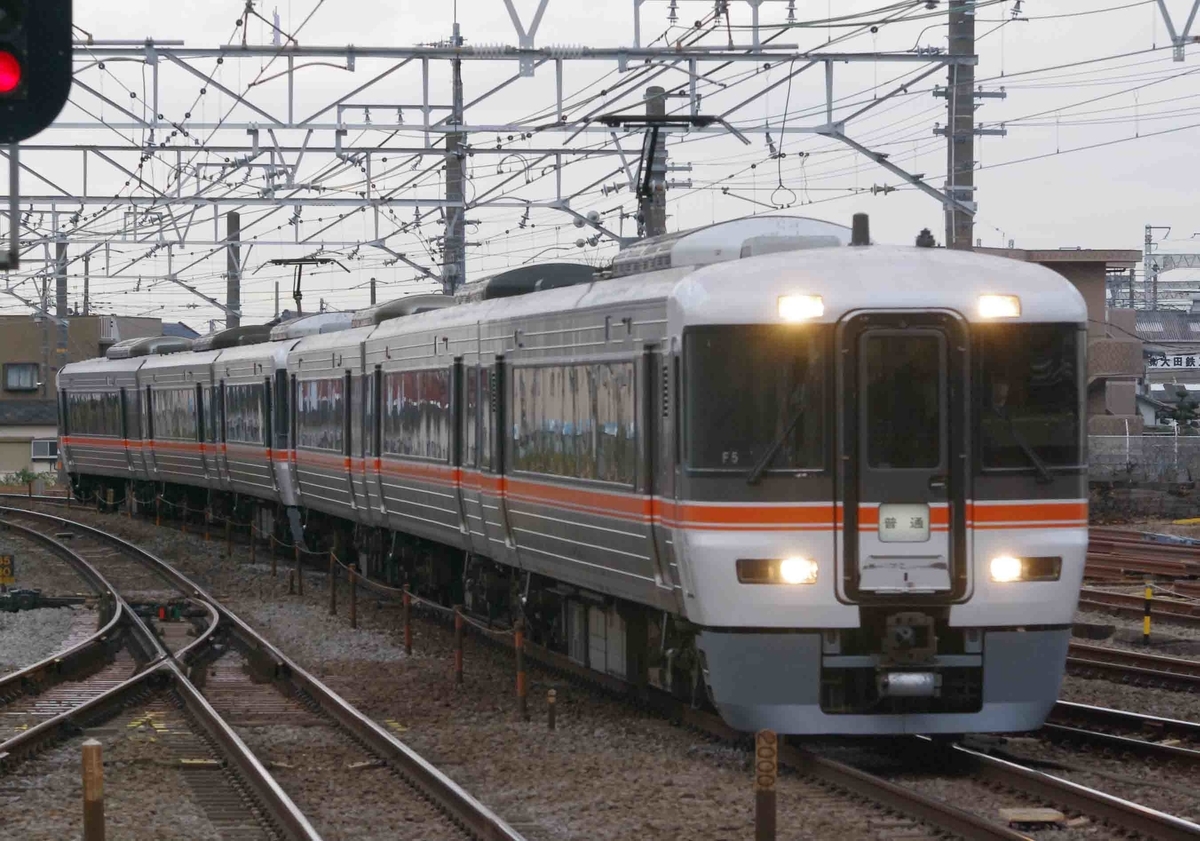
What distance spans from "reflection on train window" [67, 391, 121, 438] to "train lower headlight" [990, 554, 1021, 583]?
95.6 feet

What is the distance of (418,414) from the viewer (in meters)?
17.6

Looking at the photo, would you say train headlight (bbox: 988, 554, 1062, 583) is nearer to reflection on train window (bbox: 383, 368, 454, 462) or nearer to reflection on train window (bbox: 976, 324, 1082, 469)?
reflection on train window (bbox: 976, 324, 1082, 469)

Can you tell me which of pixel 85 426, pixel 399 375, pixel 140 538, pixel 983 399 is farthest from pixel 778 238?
pixel 85 426

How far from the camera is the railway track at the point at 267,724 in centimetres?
948

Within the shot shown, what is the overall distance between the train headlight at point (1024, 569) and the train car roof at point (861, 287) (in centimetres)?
125

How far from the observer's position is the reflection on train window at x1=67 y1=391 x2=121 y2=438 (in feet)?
122

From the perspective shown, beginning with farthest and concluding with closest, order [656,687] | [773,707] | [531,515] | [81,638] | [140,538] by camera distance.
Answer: [140,538] → [81,638] → [531,515] → [656,687] → [773,707]

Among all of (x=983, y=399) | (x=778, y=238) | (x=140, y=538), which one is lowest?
(x=140, y=538)

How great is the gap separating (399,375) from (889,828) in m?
10.6

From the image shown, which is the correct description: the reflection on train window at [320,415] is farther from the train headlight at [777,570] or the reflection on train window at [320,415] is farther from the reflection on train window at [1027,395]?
the reflection on train window at [1027,395]

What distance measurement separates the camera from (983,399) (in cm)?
998

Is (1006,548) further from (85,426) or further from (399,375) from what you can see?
(85,426)

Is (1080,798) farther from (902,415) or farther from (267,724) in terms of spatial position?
(267,724)

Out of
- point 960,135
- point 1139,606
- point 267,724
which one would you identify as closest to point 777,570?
point 267,724
